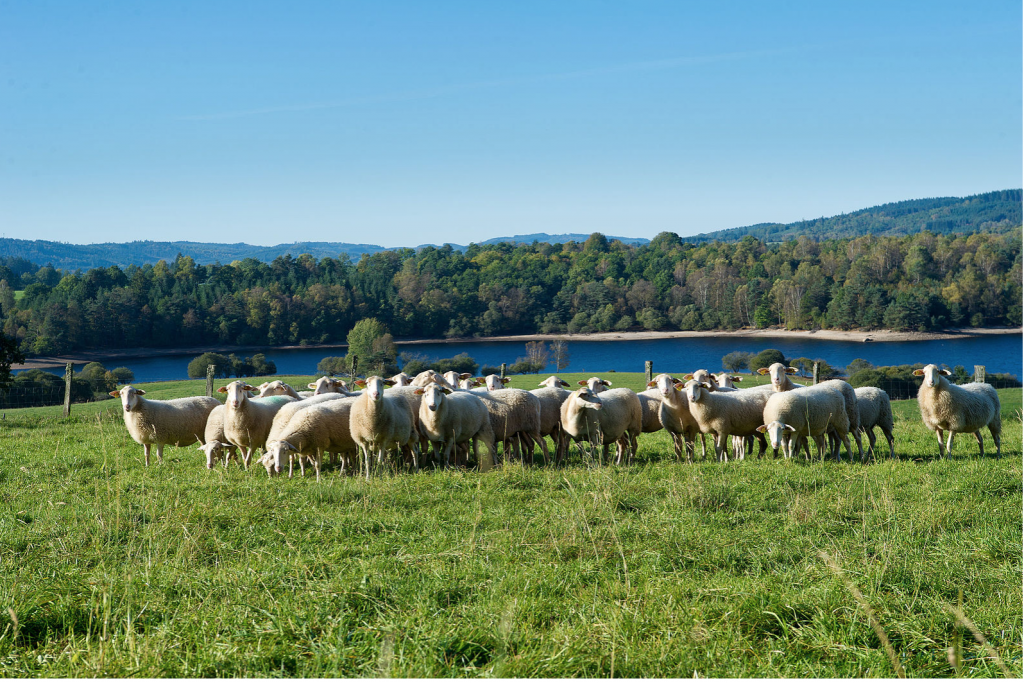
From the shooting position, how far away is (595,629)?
4543mm

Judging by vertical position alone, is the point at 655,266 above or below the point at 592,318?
above

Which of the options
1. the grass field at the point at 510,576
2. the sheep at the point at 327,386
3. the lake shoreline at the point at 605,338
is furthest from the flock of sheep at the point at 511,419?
the lake shoreline at the point at 605,338

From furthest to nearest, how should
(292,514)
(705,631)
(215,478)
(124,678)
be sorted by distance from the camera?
(215,478) < (292,514) < (705,631) < (124,678)

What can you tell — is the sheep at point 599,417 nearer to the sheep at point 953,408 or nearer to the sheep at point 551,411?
the sheep at point 551,411

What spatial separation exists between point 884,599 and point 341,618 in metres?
3.46

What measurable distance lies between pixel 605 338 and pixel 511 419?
124m

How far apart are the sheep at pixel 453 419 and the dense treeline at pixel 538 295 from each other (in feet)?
363

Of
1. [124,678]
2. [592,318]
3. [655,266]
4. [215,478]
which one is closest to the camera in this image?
[124,678]

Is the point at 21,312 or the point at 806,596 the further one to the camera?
the point at 21,312

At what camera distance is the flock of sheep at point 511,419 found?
11.6m

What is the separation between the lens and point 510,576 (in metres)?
5.42

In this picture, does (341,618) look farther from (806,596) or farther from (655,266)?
(655,266)

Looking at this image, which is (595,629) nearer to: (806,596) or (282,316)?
(806,596)

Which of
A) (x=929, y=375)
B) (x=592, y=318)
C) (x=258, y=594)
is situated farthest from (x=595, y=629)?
(x=592, y=318)
